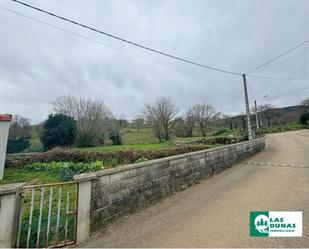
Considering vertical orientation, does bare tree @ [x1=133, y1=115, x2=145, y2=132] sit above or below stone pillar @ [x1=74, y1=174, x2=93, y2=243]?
above

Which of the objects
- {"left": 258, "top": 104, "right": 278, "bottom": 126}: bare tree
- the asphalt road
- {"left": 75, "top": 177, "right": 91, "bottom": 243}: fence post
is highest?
{"left": 258, "top": 104, "right": 278, "bottom": 126}: bare tree

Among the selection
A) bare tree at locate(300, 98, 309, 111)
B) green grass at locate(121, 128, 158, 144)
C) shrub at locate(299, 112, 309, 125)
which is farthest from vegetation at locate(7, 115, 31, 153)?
bare tree at locate(300, 98, 309, 111)

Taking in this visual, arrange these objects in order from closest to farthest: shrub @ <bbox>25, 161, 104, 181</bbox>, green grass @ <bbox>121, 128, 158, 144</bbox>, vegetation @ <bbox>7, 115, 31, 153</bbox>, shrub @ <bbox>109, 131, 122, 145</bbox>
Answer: shrub @ <bbox>25, 161, 104, 181</bbox> → shrub @ <bbox>109, 131, 122, 145</bbox> → green grass @ <bbox>121, 128, 158, 144</bbox> → vegetation @ <bbox>7, 115, 31, 153</bbox>

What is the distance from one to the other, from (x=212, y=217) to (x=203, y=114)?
44.1 metres

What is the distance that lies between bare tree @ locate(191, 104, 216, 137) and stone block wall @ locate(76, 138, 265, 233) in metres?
39.5

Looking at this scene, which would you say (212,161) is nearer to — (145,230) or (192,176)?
(192,176)

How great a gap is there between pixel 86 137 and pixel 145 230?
31.6 m

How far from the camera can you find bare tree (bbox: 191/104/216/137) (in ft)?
149

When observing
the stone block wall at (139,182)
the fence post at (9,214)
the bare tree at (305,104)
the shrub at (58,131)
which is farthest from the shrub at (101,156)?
the bare tree at (305,104)

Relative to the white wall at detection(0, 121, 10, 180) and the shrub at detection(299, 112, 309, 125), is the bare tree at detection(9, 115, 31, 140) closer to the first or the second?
the white wall at detection(0, 121, 10, 180)

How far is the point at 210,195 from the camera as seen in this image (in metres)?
4.79

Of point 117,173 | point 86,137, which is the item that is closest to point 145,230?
point 117,173

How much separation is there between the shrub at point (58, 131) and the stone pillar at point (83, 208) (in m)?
29.7


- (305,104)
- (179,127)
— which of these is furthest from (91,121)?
(305,104)
